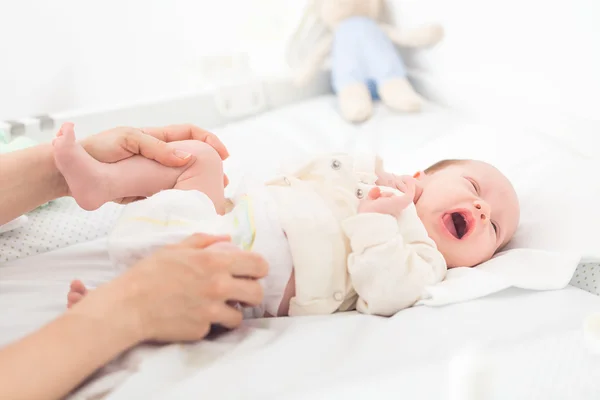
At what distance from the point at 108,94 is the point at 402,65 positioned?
94 cm

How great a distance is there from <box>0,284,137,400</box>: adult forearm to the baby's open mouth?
0.57 metres

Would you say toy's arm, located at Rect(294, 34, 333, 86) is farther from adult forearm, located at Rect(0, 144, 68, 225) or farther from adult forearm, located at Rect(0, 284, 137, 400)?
adult forearm, located at Rect(0, 284, 137, 400)

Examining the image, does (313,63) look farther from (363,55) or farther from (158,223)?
(158,223)

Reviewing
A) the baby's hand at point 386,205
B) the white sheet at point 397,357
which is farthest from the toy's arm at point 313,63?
the white sheet at point 397,357

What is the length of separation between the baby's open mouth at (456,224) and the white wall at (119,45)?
0.91m

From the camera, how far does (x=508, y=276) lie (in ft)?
2.77

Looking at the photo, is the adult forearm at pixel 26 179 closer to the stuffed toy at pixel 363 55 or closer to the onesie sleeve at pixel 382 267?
the onesie sleeve at pixel 382 267

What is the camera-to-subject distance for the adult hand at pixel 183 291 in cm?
61

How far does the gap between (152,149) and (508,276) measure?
0.55 metres

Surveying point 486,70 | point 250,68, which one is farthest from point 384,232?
point 250,68

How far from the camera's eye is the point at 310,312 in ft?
2.77

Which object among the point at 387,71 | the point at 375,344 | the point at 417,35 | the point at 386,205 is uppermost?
the point at 417,35

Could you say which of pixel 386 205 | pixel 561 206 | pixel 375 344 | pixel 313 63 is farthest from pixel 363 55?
pixel 375 344

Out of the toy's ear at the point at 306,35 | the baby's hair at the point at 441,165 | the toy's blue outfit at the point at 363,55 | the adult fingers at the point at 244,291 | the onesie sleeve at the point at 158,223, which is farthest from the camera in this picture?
the toy's ear at the point at 306,35
